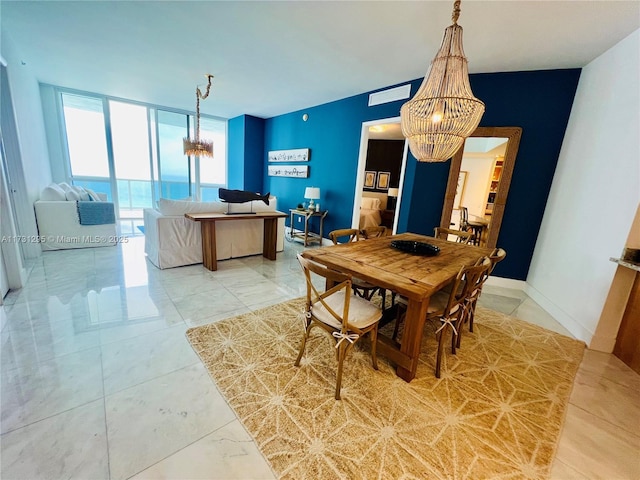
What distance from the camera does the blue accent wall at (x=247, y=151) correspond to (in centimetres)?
631

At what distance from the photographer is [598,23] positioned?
2041 millimetres

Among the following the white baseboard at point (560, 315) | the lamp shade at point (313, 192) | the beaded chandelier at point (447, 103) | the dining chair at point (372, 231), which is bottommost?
the white baseboard at point (560, 315)

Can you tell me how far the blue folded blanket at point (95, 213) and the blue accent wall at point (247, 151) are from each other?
304 cm

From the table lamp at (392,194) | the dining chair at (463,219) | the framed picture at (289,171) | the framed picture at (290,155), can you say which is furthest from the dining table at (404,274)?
the table lamp at (392,194)

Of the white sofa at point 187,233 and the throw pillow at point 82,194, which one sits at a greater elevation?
the throw pillow at point 82,194

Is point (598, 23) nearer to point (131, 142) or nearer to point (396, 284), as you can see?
point (396, 284)

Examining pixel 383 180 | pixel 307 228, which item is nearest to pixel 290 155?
pixel 307 228

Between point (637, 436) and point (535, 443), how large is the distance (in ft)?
2.12

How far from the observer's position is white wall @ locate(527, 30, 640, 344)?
2.10m

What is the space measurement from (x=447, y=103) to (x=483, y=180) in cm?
288

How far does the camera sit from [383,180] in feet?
23.2

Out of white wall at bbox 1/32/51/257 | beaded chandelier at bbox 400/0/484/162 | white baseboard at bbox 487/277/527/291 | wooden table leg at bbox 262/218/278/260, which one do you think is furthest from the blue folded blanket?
white baseboard at bbox 487/277/527/291

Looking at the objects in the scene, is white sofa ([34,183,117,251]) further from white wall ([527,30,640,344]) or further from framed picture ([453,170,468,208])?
white wall ([527,30,640,344])

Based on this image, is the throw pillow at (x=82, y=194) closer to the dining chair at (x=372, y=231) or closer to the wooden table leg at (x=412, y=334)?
the dining chair at (x=372, y=231)
